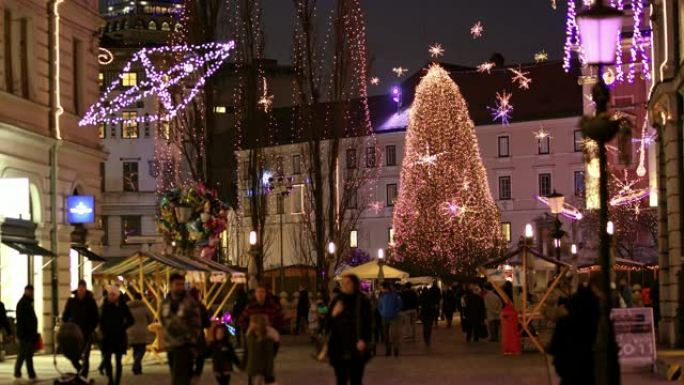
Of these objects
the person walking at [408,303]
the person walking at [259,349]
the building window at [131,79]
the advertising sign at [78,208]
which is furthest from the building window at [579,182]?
the person walking at [259,349]

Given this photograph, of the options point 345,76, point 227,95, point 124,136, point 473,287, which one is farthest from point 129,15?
point 473,287

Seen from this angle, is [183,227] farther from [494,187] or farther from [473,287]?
[494,187]

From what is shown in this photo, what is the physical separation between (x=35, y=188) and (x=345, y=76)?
22563 mm

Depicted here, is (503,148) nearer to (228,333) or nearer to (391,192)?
(391,192)

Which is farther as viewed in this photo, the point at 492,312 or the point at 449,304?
the point at 449,304

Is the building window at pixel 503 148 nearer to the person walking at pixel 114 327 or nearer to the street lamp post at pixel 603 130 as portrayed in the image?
the person walking at pixel 114 327

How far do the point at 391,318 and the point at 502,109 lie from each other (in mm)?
64704

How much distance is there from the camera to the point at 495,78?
105 metres

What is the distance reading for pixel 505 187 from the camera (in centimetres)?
10075

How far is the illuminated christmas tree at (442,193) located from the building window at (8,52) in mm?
41182

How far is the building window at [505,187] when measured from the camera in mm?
100500

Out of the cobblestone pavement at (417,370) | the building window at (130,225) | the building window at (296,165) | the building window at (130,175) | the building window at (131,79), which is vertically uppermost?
the building window at (131,79)

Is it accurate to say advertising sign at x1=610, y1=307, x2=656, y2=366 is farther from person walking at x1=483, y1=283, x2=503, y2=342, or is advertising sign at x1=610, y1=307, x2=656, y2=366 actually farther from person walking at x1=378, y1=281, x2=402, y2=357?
person walking at x1=483, y1=283, x2=503, y2=342

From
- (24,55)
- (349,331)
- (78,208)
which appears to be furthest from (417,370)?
(24,55)
